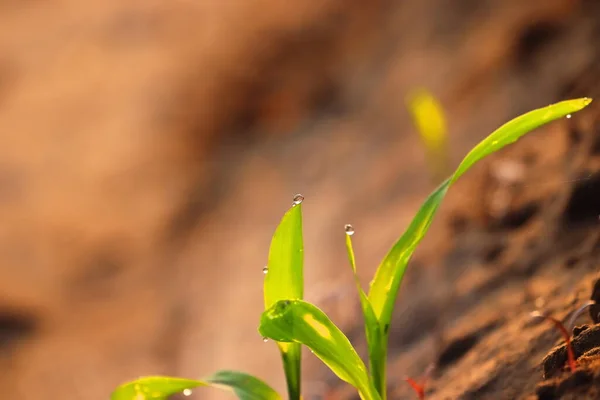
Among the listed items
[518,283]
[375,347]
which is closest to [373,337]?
[375,347]

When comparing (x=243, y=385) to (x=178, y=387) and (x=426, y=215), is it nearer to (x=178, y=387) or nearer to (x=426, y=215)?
(x=178, y=387)

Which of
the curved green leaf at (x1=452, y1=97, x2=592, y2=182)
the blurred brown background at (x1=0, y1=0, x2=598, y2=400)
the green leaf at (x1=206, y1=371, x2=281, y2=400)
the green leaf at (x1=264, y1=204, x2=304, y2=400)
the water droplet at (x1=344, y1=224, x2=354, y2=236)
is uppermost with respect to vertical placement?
the blurred brown background at (x1=0, y1=0, x2=598, y2=400)

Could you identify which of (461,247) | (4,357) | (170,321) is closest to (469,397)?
(461,247)

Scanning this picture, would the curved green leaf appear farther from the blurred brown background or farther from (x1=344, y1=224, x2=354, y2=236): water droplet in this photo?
the blurred brown background

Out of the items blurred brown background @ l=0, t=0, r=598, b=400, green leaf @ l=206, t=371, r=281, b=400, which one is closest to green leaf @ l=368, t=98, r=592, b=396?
green leaf @ l=206, t=371, r=281, b=400

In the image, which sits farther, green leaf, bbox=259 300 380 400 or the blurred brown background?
the blurred brown background
